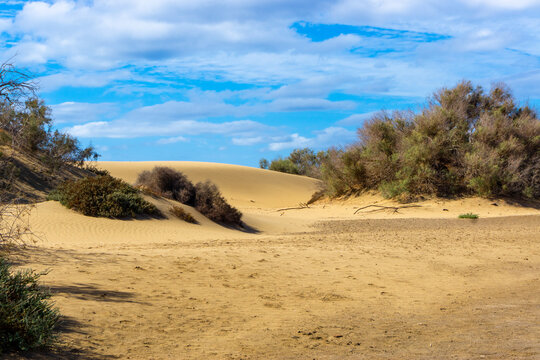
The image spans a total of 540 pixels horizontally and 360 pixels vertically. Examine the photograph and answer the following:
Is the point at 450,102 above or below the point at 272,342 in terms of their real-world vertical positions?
above

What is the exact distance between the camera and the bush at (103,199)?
61.1 feet

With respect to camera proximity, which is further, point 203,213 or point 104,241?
point 203,213

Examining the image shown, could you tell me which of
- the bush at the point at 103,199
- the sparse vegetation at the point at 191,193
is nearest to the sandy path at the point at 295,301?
the bush at the point at 103,199

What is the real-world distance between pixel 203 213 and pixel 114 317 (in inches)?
611

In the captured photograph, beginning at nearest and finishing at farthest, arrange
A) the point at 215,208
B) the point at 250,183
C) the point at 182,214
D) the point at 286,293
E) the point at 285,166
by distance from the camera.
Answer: the point at 286,293, the point at 182,214, the point at 215,208, the point at 250,183, the point at 285,166

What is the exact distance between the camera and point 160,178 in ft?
78.4

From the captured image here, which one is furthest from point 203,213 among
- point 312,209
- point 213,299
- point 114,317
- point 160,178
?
point 114,317

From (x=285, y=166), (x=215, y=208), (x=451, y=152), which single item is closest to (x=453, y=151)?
(x=451, y=152)

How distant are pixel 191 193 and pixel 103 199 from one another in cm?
528

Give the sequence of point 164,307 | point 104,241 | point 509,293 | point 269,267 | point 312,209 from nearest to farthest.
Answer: point 164,307, point 509,293, point 269,267, point 104,241, point 312,209

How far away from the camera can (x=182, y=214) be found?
20.6 meters

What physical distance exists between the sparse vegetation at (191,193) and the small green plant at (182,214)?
5.27 ft

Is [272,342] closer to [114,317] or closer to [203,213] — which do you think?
[114,317]

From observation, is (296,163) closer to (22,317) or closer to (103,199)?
(103,199)
